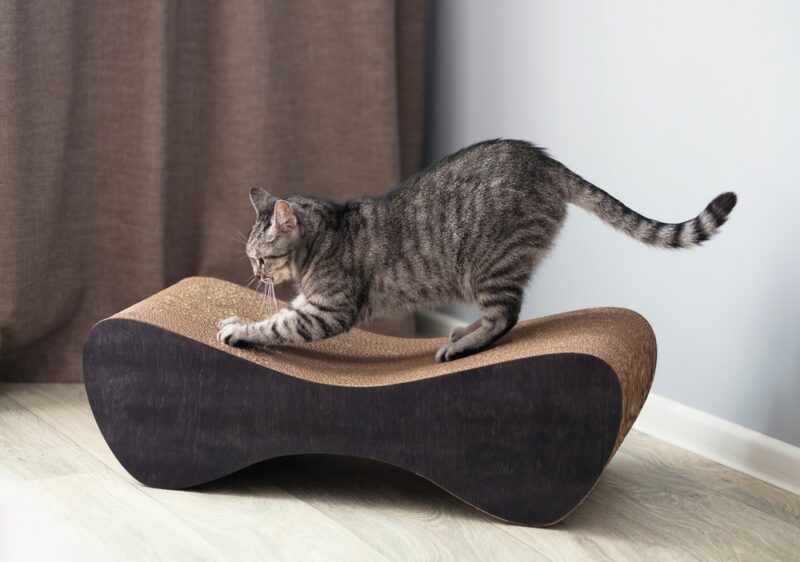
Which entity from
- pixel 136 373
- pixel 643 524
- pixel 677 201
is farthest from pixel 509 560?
pixel 677 201

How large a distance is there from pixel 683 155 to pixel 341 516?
1198 mm

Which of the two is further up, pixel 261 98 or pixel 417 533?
pixel 261 98

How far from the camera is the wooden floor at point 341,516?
1918 millimetres

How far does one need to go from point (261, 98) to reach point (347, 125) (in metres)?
0.32

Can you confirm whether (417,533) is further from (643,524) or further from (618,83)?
(618,83)

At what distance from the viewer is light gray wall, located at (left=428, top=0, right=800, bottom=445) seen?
7.48 ft

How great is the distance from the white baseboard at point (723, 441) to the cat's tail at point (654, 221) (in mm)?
600

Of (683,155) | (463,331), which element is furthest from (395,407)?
(683,155)

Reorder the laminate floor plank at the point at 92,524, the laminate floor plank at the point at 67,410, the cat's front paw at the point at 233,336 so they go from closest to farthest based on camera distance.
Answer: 1. the laminate floor plank at the point at 92,524
2. the cat's front paw at the point at 233,336
3. the laminate floor plank at the point at 67,410

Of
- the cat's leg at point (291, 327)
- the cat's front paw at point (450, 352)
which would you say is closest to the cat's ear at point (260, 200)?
the cat's leg at point (291, 327)

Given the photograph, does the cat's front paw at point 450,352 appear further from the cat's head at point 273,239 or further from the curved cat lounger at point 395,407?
the cat's head at point 273,239

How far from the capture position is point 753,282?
2.35 m

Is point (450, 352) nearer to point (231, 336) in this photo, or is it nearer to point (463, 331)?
point (463, 331)

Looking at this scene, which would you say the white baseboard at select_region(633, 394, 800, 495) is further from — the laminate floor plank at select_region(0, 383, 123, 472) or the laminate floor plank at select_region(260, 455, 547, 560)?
the laminate floor plank at select_region(0, 383, 123, 472)
